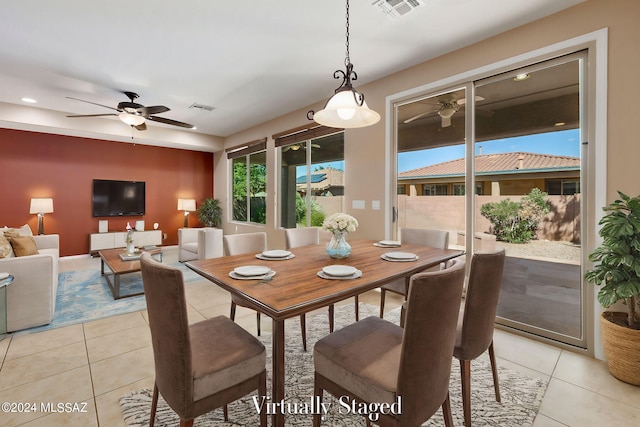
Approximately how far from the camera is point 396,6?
225 centimetres

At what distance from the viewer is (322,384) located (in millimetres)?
1282

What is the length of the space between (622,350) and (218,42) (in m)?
4.07

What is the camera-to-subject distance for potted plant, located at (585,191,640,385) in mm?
1785

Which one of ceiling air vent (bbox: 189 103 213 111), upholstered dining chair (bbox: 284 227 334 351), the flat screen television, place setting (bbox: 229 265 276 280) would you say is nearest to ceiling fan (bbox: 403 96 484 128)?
upholstered dining chair (bbox: 284 227 334 351)

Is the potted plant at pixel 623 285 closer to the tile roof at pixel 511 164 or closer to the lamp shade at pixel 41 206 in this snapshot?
the tile roof at pixel 511 164

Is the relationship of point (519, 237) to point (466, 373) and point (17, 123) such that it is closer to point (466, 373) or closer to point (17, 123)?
point (466, 373)

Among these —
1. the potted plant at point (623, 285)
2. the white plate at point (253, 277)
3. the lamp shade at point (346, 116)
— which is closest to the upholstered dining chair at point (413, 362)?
the white plate at point (253, 277)

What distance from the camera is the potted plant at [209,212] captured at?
274 inches

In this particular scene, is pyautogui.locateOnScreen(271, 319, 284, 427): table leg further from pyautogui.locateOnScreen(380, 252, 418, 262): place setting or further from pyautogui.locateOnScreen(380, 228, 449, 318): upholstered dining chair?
pyautogui.locateOnScreen(380, 228, 449, 318): upholstered dining chair

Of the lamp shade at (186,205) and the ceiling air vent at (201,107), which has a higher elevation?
the ceiling air vent at (201,107)

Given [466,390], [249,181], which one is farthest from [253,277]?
[249,181]

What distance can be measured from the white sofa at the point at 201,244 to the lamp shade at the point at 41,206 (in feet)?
7.57

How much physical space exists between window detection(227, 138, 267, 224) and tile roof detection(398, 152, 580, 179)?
142 inches

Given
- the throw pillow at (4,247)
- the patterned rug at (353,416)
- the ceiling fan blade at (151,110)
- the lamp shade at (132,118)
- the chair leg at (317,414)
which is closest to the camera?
the chair leg at (317,414)
